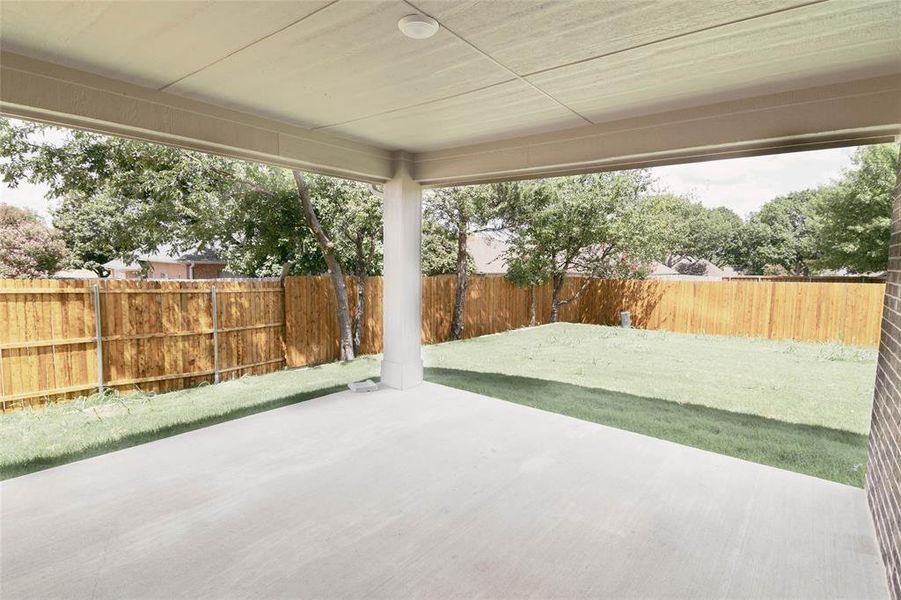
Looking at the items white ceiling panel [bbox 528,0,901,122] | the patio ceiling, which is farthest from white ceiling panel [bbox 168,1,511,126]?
white ceiling panel [bbox 528,0,901,122]

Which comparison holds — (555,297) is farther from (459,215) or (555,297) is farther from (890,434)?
(890,434)

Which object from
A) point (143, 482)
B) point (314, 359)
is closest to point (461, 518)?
point (143, 482)

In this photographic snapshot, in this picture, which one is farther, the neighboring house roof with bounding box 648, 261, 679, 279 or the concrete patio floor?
the neighboring house roof with bounding box 648, 261, 679, 279

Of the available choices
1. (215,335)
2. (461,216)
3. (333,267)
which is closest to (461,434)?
(215,335)

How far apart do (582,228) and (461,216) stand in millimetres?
3191

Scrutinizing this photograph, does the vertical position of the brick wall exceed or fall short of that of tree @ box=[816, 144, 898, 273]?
it falls short

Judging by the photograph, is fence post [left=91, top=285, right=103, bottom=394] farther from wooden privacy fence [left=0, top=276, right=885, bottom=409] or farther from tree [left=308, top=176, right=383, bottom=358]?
tree [left=308, top=176, right=383, bottom=358]

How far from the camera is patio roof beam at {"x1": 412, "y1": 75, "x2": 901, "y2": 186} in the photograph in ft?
8.43

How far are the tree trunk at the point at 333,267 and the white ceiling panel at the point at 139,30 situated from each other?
5.29 m

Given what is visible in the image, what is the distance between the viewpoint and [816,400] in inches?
211

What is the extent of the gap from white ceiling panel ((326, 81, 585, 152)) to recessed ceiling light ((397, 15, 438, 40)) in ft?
2.68

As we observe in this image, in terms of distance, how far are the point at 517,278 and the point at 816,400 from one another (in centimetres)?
666

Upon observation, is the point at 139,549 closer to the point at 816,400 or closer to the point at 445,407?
the point at 445,407

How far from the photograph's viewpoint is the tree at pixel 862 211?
14617 millimetres
